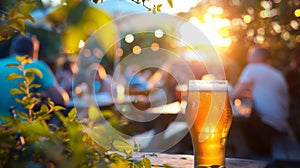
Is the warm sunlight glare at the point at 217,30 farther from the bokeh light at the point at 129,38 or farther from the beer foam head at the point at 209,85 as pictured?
the bokeh light at the point at 129,38

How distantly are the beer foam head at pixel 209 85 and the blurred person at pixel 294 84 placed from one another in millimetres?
4175

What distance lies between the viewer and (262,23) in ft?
15.7

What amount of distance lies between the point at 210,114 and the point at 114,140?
0.64 meters

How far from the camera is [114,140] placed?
822 millimetres

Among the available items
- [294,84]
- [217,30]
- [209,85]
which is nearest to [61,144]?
[209,85]

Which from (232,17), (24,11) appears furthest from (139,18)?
(232,17)

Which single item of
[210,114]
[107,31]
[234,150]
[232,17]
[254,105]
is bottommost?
[234,150]

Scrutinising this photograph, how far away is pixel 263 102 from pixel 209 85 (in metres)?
3.56

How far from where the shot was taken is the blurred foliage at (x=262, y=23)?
4.05m

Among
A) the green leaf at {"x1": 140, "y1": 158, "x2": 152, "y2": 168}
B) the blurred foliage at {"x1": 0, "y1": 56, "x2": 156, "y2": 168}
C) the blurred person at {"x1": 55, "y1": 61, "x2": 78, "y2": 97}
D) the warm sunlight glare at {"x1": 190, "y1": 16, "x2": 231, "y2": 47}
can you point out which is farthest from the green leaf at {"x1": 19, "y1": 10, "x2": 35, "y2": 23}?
the blurred person at {"x1": 55, "y1": 61, "x2": 78, "y2": 97}

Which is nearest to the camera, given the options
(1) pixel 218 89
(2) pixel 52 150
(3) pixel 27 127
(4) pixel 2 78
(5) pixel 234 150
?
(2) pixel 52 150

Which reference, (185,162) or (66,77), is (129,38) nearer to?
(185,162)

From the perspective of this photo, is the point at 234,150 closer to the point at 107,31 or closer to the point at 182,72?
the point at 182,72

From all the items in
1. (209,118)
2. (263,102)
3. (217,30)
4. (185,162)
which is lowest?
(263,102)
